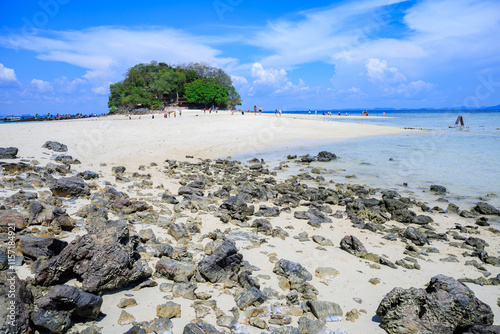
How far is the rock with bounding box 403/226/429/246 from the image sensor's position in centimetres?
756

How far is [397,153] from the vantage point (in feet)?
77.9

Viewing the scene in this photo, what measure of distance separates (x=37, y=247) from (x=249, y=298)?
351cm

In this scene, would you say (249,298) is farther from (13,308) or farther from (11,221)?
(11,221)

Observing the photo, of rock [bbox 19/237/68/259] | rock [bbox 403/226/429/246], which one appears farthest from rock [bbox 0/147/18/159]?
rock [bbox 403/226/429/246]

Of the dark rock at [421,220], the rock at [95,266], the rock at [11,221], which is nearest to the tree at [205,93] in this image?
the dark rock at [421,220]

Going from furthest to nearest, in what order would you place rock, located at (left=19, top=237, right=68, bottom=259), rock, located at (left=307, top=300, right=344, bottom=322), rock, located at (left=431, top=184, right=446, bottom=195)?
rock, located at (left=431, top=184, right=446, bottom=195) < rock, located at (left=19, top=237, right=68, bottom=259) < rock, located at (left=307, top=300, right=344, bottom=322)

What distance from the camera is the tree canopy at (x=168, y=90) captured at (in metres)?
76.4

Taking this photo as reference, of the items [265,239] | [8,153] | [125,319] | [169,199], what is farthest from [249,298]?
[8,153]

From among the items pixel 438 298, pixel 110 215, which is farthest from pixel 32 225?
pixel 438 298

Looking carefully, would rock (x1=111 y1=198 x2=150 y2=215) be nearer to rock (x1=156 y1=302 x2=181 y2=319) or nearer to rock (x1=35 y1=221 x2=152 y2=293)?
rock (x1=35 y1=221 x2=152 y2=293)

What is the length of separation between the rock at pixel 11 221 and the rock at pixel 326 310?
5543 millimetres

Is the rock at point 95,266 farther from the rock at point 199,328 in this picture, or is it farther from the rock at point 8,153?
the rock at point 8,153

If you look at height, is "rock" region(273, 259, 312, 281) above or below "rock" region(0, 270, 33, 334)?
below

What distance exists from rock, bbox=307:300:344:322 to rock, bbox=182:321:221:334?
1498 millimetres
